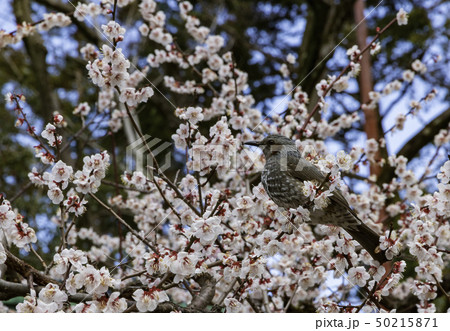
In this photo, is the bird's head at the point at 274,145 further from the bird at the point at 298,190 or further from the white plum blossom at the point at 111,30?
the white plum blossom at the point at 111,30

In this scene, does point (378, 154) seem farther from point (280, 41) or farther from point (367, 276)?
Result: point (280, 41)

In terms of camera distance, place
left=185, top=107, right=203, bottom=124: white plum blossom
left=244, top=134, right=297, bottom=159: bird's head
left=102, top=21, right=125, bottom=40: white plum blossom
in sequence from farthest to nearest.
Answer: left=244, top=134, right=297, bottom=159: bird's head < left=185, top=107, right=203, bottom=124: white plum blossom < left=102, top=21, right=125, bottom=40: white plum blossom

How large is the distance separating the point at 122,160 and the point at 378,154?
303 cm

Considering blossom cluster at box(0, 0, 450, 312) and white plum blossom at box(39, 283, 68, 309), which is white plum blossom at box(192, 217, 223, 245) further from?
white plum blossom at box(39, 283, 68, 309)

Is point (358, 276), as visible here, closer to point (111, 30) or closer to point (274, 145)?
point (274, 145)

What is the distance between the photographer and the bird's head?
3.03 meters

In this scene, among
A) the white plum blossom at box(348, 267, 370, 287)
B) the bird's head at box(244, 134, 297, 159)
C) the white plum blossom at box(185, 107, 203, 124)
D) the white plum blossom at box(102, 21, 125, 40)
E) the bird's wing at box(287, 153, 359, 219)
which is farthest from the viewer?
the bird's head at box(244, 134, 297, 159)

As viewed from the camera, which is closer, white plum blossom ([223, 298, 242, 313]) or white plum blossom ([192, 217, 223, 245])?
white plum blossom ([192, 217, 223, 245])

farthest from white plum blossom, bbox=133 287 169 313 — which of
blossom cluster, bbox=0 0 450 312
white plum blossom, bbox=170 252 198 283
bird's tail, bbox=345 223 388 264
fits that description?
bird's tail, bbox=345 223 388 264

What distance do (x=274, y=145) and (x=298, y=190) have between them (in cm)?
44

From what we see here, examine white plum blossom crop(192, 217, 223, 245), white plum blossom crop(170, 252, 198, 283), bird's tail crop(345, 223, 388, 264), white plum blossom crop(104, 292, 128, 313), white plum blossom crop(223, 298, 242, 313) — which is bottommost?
white plum blossom crop(104, 292, 128, 313)

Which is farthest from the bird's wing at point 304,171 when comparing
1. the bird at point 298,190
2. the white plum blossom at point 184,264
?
the white plum blossom at point 184,264

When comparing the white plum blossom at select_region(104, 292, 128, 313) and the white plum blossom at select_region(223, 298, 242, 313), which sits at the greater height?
the white plum blossom at select_region(223, 298, 242, 313)

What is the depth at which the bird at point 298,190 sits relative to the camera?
8.54 feet
